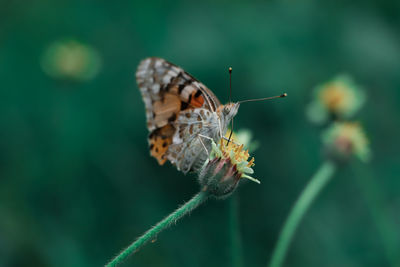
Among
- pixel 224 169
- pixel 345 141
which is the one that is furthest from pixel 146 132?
pixel 224 169

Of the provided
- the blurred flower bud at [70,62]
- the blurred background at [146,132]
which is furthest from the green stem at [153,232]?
the blurred flower bud at [70,62]

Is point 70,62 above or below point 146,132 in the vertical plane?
above

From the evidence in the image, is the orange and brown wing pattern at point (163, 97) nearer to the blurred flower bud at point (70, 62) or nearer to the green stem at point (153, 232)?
the green stem at point (153, 232)

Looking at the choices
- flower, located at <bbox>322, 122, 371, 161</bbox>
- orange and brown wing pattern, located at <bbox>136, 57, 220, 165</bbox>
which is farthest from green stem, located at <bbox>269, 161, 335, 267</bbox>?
orange and brown wing pattern, located at <bbox>136, 57, 220, 165</bbox>

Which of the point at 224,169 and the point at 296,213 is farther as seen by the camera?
the point at 296,213

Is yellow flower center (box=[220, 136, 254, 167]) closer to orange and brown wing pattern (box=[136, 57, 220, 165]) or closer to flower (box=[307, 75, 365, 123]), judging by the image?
orange and brown wing pattern (box=[136, 57, 220, 165])

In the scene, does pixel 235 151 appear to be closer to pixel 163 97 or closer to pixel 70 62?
pixel 163 97

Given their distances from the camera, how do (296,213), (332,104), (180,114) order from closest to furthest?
(296,213)
(180,114)
(332,104)

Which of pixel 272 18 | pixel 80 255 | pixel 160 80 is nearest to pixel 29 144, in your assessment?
pixel 80 255
